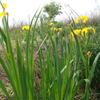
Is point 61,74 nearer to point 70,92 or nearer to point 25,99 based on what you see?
point 70,92

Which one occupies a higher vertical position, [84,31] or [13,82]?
[84,31]

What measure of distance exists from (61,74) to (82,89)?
1.76 meters

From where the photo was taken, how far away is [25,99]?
5.90 ft

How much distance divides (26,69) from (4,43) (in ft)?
0.69

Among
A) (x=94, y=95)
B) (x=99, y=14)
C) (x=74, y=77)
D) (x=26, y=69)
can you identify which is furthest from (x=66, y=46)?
(x=99, y=14)

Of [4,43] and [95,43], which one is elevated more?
[4,43]

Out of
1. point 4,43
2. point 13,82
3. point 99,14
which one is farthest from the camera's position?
point 99,14

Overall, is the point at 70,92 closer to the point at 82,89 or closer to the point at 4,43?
the point at 4,43

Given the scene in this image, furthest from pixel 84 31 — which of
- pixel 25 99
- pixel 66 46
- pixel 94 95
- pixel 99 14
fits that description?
pixel 99 14

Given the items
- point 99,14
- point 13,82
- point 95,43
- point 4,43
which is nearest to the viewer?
point 13,82

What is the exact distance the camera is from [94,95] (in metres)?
3.37

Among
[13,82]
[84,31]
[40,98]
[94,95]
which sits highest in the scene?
[84,31]

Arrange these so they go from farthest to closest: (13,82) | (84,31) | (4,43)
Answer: (84,31)
(4,43)
(13,82)

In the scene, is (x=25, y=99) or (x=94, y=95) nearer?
(x=25, y=99)
